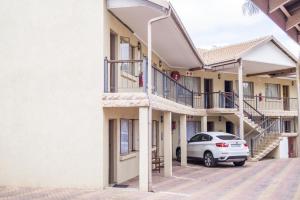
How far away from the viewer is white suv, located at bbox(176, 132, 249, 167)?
2000 centimetres

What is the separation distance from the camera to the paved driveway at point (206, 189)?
1179 centimetres

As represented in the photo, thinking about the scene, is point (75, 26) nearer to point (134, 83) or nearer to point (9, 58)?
point (9, 58)

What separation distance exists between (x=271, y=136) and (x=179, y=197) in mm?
15358

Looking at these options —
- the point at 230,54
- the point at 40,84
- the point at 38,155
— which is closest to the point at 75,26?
the point at 40,84

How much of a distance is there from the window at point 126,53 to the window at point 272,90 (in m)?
17.4

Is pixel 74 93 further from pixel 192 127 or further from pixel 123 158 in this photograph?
pixel 192 127

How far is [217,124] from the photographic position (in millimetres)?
28062

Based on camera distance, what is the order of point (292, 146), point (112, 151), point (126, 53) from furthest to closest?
point (292, 146) → point (126, 53) → point (112, 151)

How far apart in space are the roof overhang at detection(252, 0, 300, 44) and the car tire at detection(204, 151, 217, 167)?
51.5 feet

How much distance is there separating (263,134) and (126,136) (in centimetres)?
1233

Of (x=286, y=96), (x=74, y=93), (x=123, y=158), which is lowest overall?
(x=123, y=158)

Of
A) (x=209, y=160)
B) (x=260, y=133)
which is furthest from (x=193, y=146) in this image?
(x=260, y=133)

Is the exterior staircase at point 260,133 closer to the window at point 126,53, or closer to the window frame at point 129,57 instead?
the window frame at point 129,57

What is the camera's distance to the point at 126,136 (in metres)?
16.2
